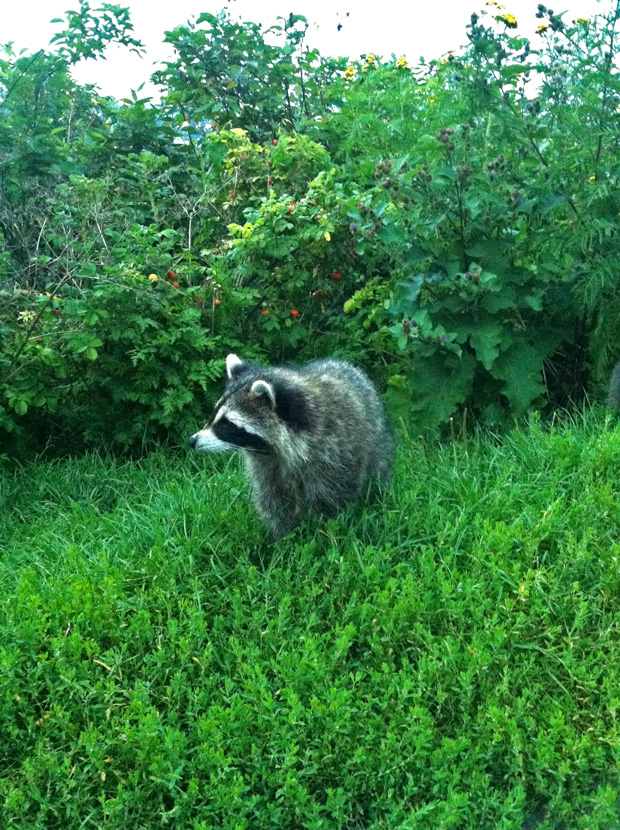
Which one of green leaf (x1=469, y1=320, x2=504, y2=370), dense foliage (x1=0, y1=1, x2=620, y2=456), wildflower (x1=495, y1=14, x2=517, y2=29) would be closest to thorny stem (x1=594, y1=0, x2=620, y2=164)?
dense foliage (x1=0, y1=1, x2=620, y2=456)

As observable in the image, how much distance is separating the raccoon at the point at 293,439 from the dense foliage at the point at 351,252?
2.96 feet

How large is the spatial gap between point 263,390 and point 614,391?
242 centimetres

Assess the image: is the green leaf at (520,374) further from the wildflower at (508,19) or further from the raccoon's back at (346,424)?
the wildflower at (508,19)

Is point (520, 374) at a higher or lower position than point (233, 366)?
lower

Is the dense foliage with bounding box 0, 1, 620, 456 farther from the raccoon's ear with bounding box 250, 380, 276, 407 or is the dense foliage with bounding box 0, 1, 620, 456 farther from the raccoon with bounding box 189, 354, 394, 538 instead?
the raccoon's ear with bounding box 250, 380, 276, 407

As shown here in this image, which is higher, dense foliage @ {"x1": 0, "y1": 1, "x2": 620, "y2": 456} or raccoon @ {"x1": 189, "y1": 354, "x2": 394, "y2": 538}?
dense foliage @ {"x1": 0, "y1": 1, "x2": 620, "y2": 456}

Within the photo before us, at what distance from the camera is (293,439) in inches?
162

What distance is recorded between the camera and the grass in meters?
2.92

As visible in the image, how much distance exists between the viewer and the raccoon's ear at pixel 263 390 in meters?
4.02

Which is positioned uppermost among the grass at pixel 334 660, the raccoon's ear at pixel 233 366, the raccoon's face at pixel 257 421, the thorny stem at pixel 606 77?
the thorny stem at pixel 606 77

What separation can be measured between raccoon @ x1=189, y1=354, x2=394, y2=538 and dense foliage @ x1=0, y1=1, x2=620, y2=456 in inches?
35.5

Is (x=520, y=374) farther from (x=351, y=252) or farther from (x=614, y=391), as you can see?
(x=351, y=252)

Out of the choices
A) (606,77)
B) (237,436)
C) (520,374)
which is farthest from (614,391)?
(237,436)

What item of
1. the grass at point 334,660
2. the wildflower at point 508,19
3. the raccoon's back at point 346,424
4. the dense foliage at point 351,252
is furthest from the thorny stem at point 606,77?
the raccoon's back at point 346,424
